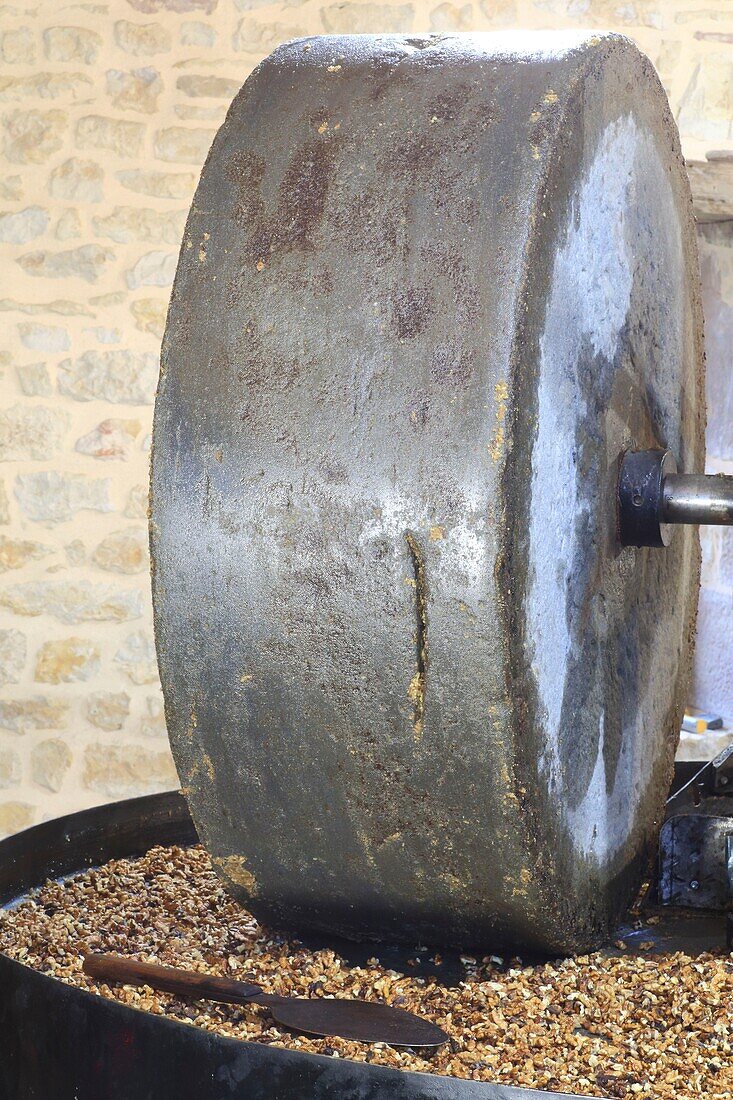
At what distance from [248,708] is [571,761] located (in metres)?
0.38

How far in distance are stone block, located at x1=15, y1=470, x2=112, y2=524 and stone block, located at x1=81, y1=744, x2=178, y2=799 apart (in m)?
0.75

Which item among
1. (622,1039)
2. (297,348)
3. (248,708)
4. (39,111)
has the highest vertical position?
(39,111)

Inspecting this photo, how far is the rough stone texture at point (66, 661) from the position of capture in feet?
13.0

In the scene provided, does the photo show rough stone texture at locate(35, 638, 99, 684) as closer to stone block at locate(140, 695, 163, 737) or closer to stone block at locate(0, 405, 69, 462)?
stone block at locate(140, 695, 163, 737)

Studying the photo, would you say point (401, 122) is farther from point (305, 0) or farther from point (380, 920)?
point (305, 0)

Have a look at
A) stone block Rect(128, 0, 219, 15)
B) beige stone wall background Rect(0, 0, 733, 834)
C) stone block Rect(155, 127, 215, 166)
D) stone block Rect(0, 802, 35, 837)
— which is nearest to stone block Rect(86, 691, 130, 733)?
beige stone wall background Rect(0, 0, 733, 834)

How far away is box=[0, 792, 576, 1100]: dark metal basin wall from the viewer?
107 cm

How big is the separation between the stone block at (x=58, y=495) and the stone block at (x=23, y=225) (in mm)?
734

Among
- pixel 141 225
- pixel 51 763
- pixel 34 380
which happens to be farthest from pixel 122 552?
pixel 141 225

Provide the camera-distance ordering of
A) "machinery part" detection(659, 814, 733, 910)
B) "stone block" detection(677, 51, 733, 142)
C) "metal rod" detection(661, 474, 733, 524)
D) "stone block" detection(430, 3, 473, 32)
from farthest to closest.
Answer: "stone block" detection(430, 3, 473, 32)
"stone block" detection(677, 51, 733, 142)
"machinery part" detection(659, 814, 733, 910)
"metal rod" detection(661, 474, 733, 524)

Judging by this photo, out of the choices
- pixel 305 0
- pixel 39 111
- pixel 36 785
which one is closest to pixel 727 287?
pixel 305 0

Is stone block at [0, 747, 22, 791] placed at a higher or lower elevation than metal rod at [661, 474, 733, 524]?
lower

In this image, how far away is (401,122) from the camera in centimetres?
131

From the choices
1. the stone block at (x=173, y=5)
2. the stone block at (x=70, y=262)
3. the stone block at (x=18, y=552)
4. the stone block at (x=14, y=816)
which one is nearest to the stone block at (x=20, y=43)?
the stone block at (x=173, y=5)
